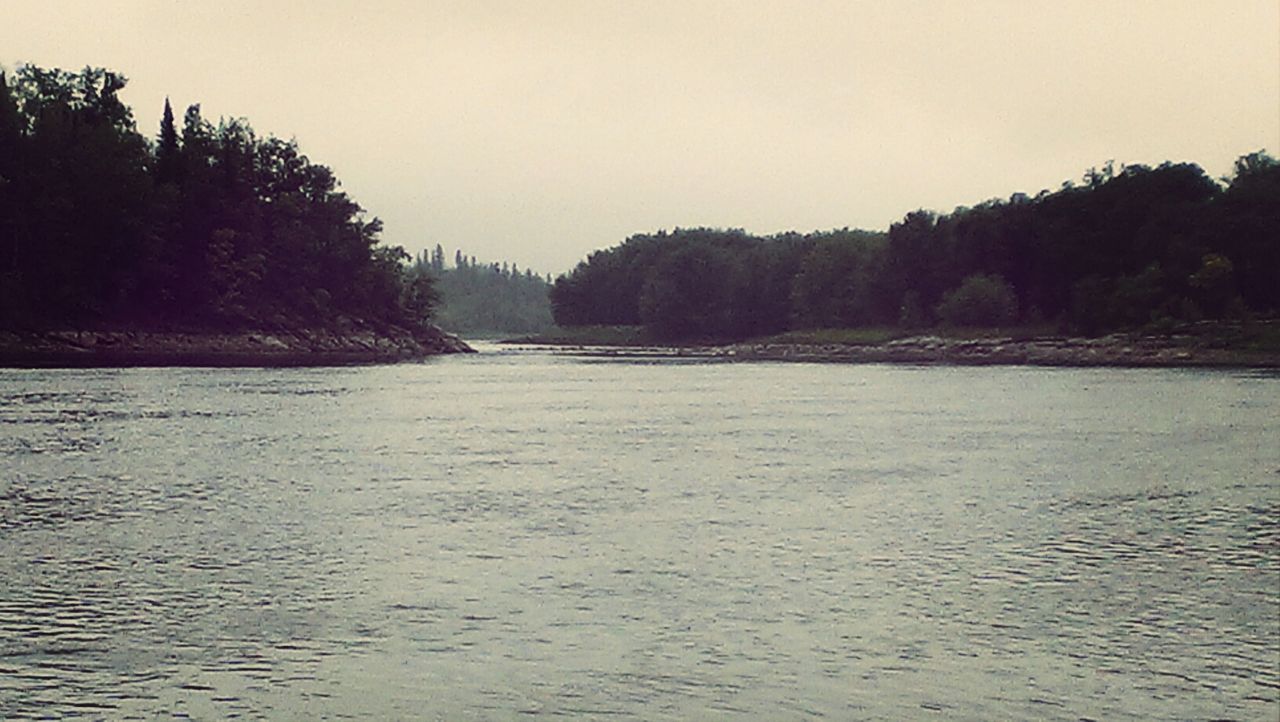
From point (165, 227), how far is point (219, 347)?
54.6ft

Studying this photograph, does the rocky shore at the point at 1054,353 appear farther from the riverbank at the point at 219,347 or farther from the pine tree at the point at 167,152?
the pine tree at the point at 167,152

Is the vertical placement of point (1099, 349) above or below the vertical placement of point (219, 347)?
below

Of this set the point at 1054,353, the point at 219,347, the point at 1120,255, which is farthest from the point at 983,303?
the point at 219,347

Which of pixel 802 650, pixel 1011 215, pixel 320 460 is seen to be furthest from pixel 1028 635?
pixel 1011 215

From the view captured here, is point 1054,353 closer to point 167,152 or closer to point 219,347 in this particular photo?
point 219,347

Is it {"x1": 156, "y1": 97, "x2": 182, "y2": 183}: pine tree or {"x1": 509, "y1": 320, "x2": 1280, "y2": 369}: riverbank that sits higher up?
{"x1": 156, "y1": 97, "x2": 182, "y2": 183}: pine tree

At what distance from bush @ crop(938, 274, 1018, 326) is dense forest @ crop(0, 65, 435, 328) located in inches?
3271

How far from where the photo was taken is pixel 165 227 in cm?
15062

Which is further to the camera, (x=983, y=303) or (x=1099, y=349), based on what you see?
(x=983, y=303)

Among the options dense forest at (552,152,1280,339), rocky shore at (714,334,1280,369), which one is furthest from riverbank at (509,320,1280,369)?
dense forest at (552,152,1280,339)

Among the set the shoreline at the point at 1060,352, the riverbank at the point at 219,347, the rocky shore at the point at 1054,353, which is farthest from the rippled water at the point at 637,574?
the rocky shore at the point at 1054,353

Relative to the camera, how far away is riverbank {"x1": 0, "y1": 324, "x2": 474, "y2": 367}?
12494 cm

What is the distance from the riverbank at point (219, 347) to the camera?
124938 mm

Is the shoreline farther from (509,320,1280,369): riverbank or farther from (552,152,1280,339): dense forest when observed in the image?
(552,152,1280,339): dense forest
